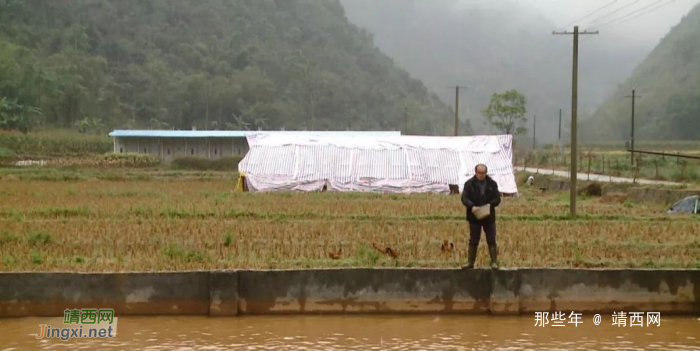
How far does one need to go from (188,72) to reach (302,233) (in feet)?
257

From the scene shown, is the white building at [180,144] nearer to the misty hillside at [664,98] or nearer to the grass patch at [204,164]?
the grass patch at [204,164]

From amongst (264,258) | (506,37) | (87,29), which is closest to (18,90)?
(87,29)

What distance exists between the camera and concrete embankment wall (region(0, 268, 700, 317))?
998cm

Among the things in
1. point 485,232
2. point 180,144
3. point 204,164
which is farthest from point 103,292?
point 180,144

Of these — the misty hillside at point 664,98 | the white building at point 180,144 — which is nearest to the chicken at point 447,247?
the white building at point 180,144

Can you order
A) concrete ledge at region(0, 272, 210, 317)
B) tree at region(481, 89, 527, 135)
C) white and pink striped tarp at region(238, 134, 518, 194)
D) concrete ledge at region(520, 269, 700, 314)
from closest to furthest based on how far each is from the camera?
concrete ledge at region(0, 272, 210, 317) < concrete ledge at region(520, 269, 700, 314) < white and pink striped tarp at region(238, 134, 518, 194) < tree at region(481, 89, 527, 135)

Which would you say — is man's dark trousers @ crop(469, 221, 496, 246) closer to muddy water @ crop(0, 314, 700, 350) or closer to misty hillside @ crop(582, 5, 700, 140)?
muddy water @ crop(0, 314, 700, 350)

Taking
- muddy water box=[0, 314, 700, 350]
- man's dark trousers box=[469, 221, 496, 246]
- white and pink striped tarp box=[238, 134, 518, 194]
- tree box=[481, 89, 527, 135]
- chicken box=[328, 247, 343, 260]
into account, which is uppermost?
tree box=[481, 89, 527, 135]

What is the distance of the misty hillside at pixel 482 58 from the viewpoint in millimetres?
154750

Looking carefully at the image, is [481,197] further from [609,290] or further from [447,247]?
[447,247]

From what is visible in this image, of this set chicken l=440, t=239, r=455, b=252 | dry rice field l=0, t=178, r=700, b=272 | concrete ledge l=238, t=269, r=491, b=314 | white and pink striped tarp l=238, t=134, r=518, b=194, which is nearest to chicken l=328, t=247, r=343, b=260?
dry rice field l=0, t=178, r=700, b=272

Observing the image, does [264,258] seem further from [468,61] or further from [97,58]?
[468,61]

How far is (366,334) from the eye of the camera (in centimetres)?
917

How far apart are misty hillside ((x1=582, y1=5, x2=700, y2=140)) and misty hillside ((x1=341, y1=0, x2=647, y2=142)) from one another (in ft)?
108
